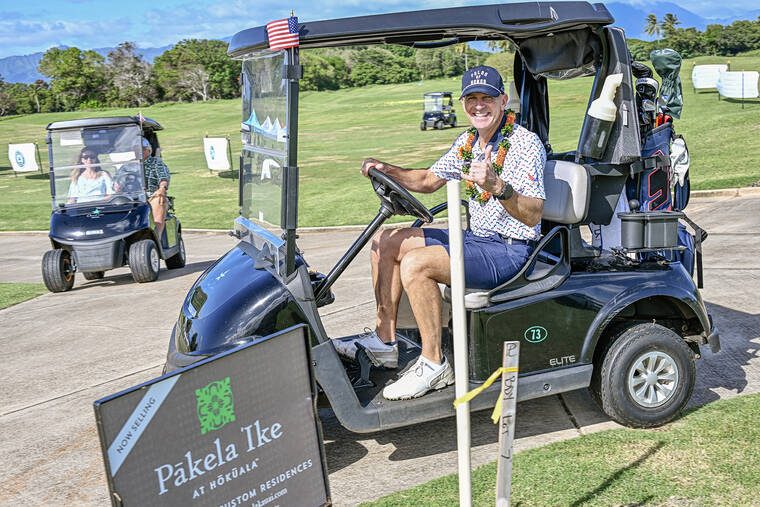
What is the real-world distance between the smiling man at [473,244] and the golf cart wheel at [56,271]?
536 cm

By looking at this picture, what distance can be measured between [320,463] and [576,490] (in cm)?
121

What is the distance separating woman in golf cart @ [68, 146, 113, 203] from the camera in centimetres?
880

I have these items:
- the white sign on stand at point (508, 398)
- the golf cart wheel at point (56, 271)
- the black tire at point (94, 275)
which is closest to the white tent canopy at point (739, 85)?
the black tire at point (94, 275)

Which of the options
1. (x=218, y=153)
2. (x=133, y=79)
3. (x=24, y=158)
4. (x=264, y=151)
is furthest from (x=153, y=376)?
(x=133, y=79)

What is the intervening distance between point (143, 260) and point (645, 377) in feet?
20.0

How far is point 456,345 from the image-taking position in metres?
2.25

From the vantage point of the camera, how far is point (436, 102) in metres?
33.7

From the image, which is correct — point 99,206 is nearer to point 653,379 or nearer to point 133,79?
point 653,379

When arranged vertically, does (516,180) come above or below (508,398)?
above

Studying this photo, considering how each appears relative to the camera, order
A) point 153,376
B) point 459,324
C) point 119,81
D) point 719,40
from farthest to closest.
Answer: point 119,81 → point 719,40 → point 153,376 → point 459,324

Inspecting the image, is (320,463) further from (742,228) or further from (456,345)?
(742,228)

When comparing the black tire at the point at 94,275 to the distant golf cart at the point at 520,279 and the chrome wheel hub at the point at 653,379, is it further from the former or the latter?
the chrome wheel hub at the point at 653,379

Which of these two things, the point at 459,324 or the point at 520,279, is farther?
the point at 520,279

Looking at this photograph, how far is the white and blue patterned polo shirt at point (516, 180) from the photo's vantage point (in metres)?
3.58
